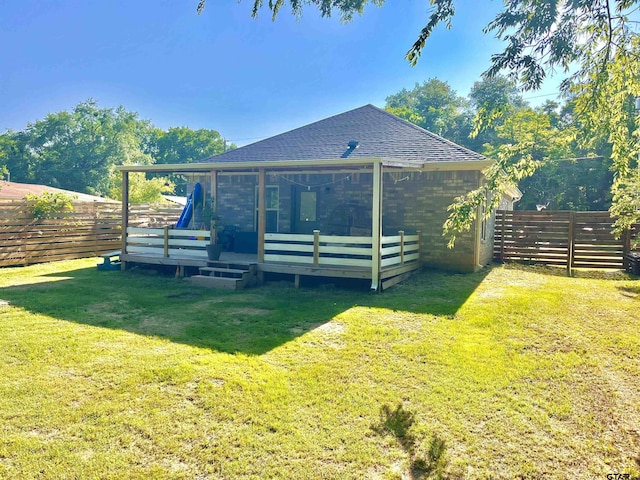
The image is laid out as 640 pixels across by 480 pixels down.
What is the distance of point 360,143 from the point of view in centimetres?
1142

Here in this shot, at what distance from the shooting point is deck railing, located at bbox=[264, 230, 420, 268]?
8430 mm

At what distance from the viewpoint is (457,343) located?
5.34 meters

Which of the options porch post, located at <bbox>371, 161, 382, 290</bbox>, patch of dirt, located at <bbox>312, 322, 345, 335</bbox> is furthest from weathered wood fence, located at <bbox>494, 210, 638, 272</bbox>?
patch of dirt, located at <bbox>312, 322, 345, 335</bbox>

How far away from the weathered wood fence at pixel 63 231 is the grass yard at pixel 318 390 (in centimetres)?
554

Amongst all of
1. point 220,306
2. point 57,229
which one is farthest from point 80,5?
point 220,306

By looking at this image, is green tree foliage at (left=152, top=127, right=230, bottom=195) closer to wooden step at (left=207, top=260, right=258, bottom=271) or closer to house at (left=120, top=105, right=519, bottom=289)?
house at (left=120, top=105, right=519, bottom=289)

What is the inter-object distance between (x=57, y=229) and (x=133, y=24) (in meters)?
12.8

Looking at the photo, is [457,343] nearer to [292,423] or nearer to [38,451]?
[292,423]

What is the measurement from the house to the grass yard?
1.73 m

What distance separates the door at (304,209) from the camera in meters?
11.9

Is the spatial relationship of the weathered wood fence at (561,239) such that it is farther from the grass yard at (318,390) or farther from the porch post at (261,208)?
the porch post at (261,208)

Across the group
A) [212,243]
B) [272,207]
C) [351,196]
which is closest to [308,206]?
[272,207]

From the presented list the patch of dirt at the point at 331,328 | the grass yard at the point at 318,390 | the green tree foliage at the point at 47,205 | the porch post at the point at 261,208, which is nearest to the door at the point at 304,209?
the porch post at the point at 261,208

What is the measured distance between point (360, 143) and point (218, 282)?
545 centimetres
